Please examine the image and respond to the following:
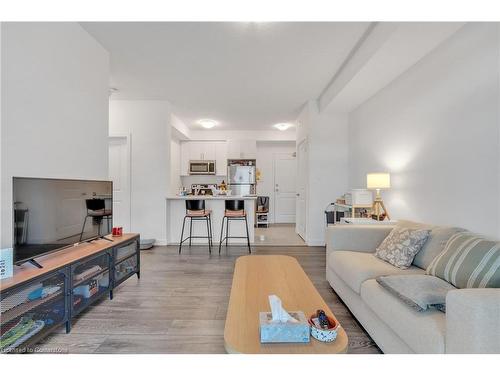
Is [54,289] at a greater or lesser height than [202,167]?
lesser

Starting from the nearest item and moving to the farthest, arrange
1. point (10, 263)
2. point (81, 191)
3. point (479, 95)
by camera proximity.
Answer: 1. point (10, 263)
2. point (479, 95)
3. point (81, 191)

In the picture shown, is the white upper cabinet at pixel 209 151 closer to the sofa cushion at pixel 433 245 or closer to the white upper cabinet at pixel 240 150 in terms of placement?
the white upper cabinet at pixel 240 150

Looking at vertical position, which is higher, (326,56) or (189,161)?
(326,56)

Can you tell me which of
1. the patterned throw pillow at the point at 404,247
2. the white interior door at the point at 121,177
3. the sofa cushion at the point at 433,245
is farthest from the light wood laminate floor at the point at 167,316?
the white interior door at the point at 121,177

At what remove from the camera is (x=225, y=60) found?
124 inches

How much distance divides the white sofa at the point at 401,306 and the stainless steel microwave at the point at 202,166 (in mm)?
4734

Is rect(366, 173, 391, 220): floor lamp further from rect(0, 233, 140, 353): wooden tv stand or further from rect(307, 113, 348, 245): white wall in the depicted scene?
rect(0, 233, 140, 353): wooden tv stand

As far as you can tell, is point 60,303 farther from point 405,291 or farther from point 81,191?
point 405,291

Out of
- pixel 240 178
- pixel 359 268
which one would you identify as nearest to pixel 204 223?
pixel 240 178

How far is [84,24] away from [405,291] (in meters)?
3.57

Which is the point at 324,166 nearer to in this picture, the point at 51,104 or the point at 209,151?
the point at 209,151

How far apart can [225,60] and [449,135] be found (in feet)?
8.48
